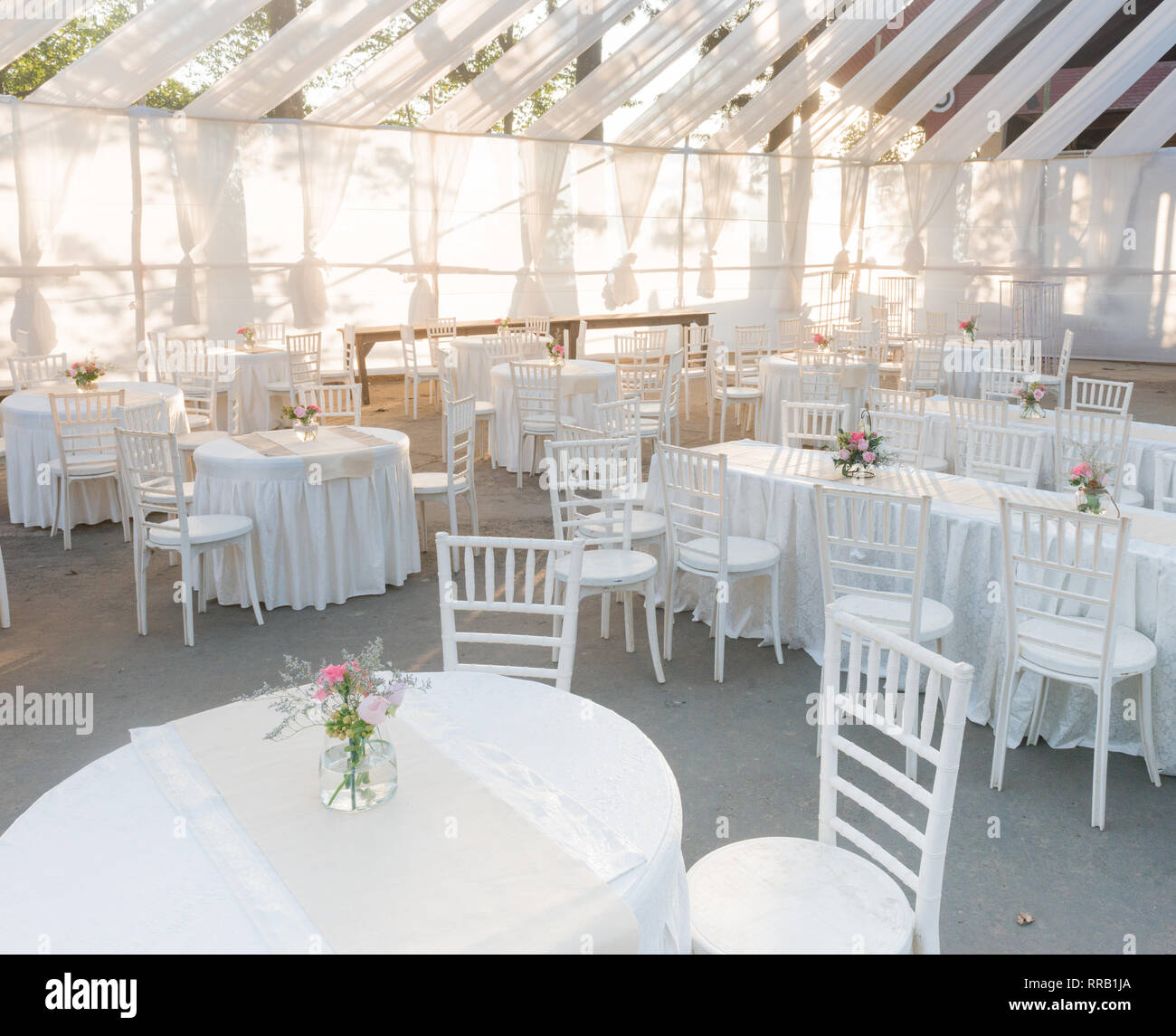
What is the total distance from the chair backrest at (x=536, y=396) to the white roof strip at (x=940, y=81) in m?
7.95

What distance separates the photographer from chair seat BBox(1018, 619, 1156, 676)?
339 centimetres

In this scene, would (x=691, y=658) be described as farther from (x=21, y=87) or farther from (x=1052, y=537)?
(x=21, y=87)

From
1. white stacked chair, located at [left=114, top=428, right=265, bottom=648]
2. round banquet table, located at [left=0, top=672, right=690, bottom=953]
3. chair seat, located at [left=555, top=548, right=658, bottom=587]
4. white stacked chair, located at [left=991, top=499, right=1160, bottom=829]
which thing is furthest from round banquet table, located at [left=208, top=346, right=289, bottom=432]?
round banquet table, located at [left=0, top=672, right=690, bottom=953]

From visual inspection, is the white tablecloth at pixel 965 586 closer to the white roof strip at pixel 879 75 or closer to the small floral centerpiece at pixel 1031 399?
the small floral centerpiece at pixel 1031 399

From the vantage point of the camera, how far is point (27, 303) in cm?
1006

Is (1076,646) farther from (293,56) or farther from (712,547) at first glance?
(293,56)

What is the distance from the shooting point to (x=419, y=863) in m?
1.85

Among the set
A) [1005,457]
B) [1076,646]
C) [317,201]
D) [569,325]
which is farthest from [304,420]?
[569,325]

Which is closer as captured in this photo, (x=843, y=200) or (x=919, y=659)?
(x=919, y=659)

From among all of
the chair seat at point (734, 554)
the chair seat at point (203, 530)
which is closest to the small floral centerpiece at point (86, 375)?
the chair seat at point (203, 530)

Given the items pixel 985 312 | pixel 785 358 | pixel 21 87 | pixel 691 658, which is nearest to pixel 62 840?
pixel 691 658

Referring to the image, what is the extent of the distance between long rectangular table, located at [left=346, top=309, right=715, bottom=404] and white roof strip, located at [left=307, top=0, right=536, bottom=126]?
2.35 metres
